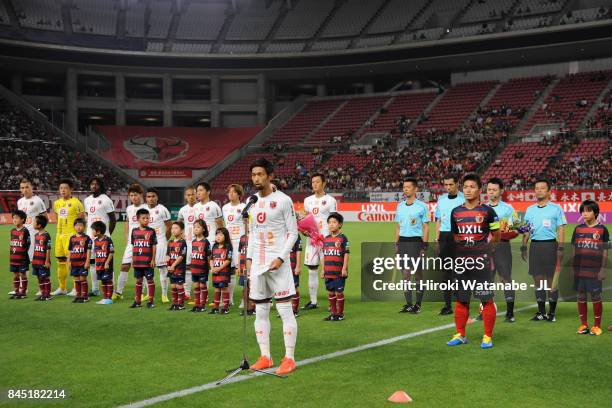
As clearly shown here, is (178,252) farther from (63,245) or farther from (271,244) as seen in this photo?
(271,244)

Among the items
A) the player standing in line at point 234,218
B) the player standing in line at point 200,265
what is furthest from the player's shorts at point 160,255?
the player standing in line at point 234,218

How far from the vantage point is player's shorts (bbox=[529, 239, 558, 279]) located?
33.1 feet

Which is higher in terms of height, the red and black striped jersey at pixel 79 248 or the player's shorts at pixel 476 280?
the red and black striped jersey at pixel 79 248

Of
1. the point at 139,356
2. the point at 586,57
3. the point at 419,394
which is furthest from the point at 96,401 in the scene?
the point at 586,57

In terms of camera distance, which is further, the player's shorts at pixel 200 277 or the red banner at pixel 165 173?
the red banner at pixel 165 173

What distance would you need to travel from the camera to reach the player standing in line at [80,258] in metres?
12.4

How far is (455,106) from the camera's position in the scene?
56250 mm

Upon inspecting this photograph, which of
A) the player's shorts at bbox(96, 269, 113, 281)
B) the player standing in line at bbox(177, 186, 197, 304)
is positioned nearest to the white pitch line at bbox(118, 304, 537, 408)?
the player standing in line at bbox(177, 186, 197, 304)

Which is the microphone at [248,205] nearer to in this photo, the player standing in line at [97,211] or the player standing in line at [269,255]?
the player standing in line at [269,255]

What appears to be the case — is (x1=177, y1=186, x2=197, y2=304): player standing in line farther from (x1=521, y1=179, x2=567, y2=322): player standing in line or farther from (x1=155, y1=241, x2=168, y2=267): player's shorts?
(x1=521, y1=179, x2=567, y2=322): player standing in line

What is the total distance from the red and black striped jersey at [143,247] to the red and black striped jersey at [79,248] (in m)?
1.01

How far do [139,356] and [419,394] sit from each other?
142 inches

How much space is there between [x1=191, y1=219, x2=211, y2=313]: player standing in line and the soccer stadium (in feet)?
0.19

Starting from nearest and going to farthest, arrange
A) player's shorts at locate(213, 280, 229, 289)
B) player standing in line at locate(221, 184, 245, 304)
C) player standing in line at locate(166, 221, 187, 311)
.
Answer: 1. player's shorts at locate(213, 280, 229, 289)
2. player standing in line at locate(166, 221, 187, 311)
3. player standing in line at locate(221, 184, 245, 304)
